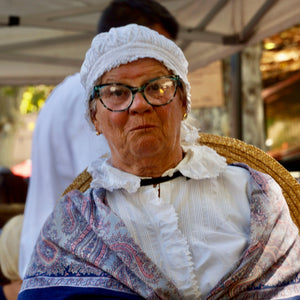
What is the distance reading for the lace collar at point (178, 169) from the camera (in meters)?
2.15

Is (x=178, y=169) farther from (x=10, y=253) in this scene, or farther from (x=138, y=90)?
(x=10, y=253)

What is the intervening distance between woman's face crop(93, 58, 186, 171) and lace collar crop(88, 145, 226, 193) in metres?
0.07

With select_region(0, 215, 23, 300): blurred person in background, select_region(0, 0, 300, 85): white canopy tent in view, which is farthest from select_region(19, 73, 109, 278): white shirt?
select_region(0, 0, 300, 85): white canopy tent

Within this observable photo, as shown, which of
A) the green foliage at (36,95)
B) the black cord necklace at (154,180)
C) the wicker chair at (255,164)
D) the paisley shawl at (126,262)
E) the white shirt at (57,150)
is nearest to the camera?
the paisley shawl at (126,262)

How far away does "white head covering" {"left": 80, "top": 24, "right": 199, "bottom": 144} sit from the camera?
2.08 meters

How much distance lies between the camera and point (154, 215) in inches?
83.4

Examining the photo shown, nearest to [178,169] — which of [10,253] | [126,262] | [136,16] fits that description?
[126,262]

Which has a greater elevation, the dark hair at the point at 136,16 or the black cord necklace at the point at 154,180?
the dark hair at the point at 136,16

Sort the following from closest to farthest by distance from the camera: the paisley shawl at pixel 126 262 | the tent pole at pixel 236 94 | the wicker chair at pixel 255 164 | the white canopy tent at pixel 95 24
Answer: the paisley shawl at pixel 126 262, the wicker chair at pixel 255 164, the white canopy tent at pixel 95 24, the tent pole at pixel 236 94

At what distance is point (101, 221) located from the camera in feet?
6.88

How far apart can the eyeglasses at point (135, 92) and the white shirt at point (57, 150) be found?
92 centimetres

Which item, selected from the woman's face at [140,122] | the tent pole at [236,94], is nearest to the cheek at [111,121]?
the woman's face at [140,122]

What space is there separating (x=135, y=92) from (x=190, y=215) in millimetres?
524

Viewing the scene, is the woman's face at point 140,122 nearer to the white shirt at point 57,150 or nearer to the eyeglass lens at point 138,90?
the eyeglass lens at point 138,90
